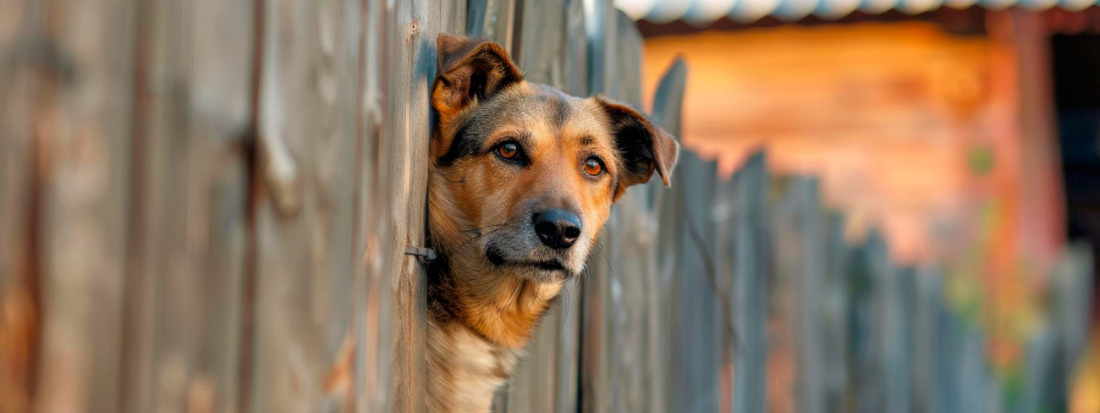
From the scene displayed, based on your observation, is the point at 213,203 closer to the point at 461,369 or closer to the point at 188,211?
the point at 188,211

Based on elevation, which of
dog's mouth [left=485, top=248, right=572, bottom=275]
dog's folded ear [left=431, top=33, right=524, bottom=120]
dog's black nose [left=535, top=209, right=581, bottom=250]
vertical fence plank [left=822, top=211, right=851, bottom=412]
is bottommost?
vertical fence plank [left=822, top=211, right=851, bottom=412]

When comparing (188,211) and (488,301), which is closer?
(188,211)

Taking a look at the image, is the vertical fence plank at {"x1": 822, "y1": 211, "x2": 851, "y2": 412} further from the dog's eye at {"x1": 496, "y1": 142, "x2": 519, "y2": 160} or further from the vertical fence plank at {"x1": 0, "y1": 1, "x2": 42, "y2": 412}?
the vertical fence plank at {"x1": 0, "y1": 1, "x2": 42, "y2": 412}

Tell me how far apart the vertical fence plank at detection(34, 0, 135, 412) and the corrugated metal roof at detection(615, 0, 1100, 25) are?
23.1 ft

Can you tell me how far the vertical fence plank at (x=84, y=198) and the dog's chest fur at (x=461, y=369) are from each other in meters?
1.67

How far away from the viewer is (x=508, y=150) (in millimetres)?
3105

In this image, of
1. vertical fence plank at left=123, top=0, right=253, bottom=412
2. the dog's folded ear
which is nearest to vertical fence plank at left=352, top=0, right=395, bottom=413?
vertical fence plank at left=123, top=0, right=253, bottom=412

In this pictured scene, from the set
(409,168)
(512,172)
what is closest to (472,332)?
(512,172)

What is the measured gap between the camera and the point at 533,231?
2.85 m

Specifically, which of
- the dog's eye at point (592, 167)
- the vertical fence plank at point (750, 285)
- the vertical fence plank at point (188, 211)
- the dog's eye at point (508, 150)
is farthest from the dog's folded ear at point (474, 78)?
the vertical fence plank at point (750, 285)

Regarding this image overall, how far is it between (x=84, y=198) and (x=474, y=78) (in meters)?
2.15

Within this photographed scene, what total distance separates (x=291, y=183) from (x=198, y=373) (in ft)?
0.88

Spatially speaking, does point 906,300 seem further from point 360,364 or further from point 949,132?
point 360,364

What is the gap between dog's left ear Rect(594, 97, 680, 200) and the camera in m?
3.32
